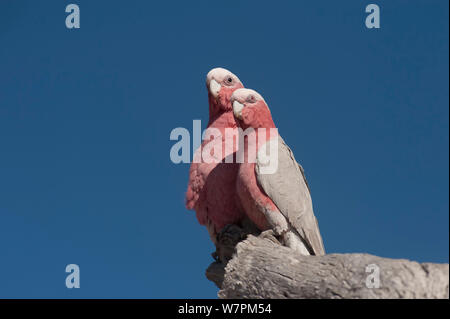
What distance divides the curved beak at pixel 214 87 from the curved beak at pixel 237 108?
0.81 meters

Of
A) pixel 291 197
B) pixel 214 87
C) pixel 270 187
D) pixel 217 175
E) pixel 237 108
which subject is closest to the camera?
pixel 270 187

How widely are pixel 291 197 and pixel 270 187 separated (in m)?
0.34

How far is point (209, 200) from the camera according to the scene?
7.71 m

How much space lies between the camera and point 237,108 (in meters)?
7.39

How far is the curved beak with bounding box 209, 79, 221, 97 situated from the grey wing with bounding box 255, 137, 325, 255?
4.28 ft

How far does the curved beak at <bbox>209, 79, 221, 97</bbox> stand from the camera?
26.8 feet

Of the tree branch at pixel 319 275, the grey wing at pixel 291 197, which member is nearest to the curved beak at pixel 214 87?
the grey wing at pixel 291 197

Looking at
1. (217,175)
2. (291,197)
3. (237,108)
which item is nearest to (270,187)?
(291,197)

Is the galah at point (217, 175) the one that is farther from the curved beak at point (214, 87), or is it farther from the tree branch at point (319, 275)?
the tree branch at point (319, 275)

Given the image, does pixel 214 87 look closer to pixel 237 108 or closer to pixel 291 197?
pixel 237 108

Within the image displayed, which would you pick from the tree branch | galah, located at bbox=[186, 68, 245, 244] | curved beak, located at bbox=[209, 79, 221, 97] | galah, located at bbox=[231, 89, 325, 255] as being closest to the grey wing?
galah, located at bbox=[231, 89, 325, 255]

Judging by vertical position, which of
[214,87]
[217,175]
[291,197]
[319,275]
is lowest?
[319,275]
